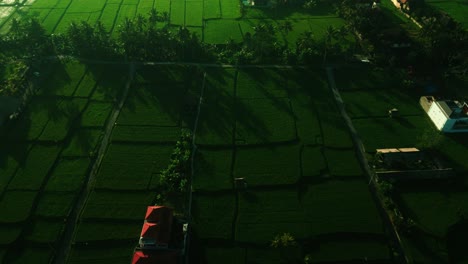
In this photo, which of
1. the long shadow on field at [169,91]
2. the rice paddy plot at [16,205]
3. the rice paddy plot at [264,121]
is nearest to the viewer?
the rice paddy plot at [16,205]

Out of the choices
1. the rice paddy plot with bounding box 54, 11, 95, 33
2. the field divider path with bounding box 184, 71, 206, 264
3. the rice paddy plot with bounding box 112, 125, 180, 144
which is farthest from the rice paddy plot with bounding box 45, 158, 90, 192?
the rice paddy plot with bounding box 54, 11, 95, 33

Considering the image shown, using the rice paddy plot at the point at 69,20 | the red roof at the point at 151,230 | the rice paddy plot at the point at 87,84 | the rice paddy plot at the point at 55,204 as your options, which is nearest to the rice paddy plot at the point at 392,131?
the red roof at the point at 151,230

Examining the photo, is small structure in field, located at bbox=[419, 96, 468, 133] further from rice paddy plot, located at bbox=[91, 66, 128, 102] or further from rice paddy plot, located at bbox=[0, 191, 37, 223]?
rice paddy plot, located at bbox=[0, 191, 37, 223]

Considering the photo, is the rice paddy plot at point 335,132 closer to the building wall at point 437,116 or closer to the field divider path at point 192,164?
the building wall at point 437,116

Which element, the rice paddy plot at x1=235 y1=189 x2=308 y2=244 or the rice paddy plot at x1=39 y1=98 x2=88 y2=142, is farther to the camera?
the rice paddy plot at x1=39 y1=98 x2=88 y2=142

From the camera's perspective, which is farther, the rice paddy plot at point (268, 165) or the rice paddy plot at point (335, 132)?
the rice paddy plot at point (335, 132)

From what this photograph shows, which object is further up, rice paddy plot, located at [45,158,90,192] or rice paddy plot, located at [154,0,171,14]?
rice paddy plot, located at [154,0,171,14]

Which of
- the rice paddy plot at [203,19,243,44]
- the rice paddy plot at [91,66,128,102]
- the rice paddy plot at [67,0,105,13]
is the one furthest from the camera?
the rice paddy plot at [67,0,105,13]
